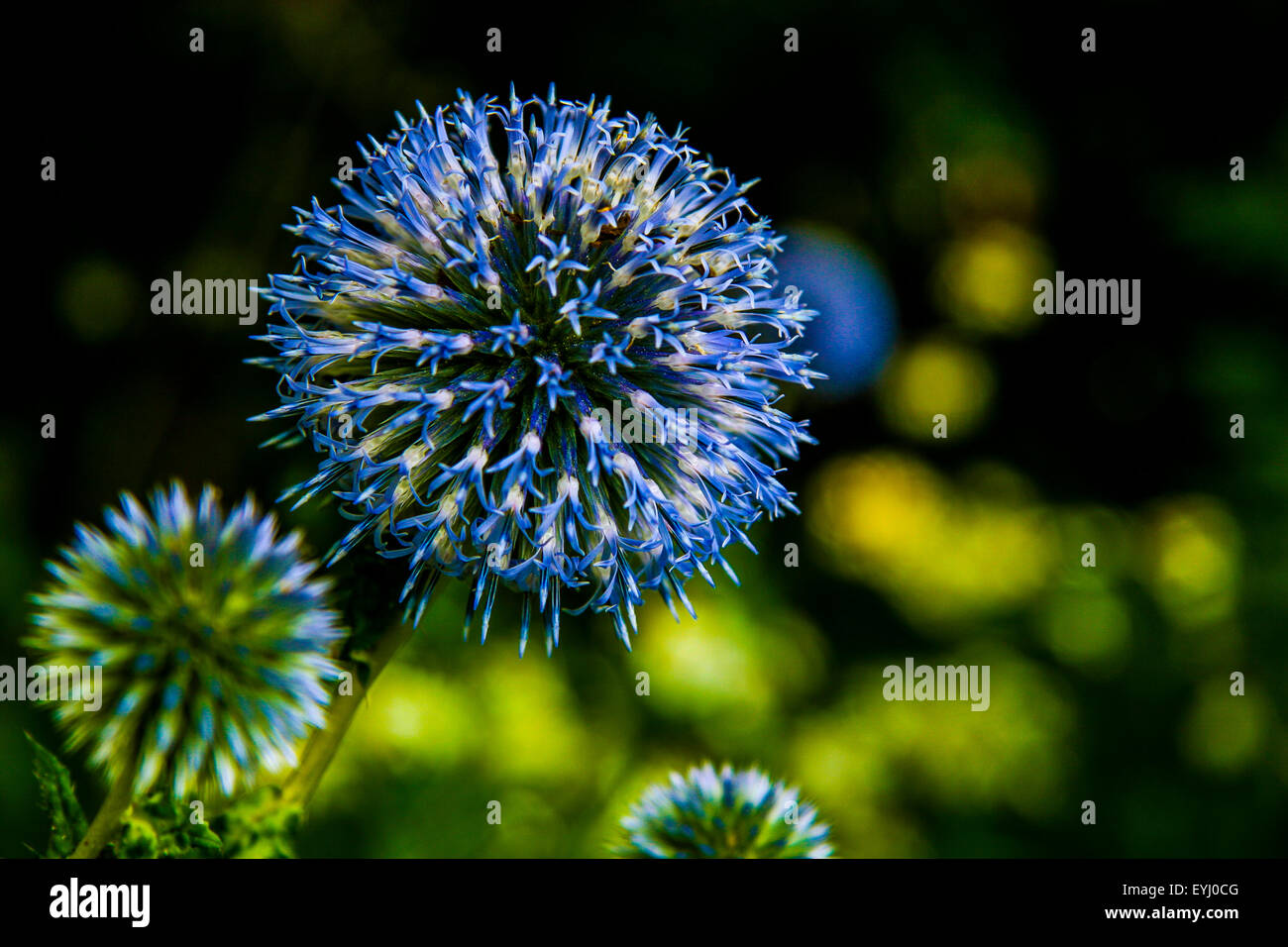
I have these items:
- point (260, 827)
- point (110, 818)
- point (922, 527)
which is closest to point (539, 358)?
point (260, 827)

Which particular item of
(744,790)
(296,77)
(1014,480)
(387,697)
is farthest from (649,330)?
(1014,480)

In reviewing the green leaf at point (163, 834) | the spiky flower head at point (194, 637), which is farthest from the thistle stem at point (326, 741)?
the green leaf at point (163, 834)

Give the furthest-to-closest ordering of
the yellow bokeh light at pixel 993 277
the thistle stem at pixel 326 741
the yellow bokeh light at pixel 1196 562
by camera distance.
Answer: the yellow bokeh light at pixel 993 277
the yellow bokeh light at pixel 1196 562
the thistle stem at pixel 326 741

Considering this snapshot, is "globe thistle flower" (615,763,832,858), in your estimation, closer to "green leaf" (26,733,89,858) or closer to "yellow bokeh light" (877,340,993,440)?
"green leaf" (26,733,89,858)

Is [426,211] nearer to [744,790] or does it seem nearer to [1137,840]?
[744,790]

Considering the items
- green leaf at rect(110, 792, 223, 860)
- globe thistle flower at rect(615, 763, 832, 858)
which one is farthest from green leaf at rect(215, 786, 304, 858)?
globe thistle flower at rect(615, 763, 832, 858)

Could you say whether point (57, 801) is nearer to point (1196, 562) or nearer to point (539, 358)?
point (539, 358)

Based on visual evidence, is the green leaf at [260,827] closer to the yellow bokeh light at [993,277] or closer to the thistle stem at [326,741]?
the thistle stem at [326,741]
